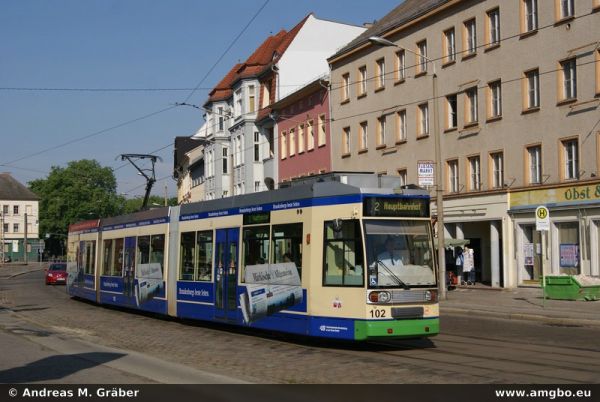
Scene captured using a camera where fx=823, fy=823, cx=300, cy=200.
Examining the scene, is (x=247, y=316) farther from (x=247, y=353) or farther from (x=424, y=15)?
(x=424, y=15)

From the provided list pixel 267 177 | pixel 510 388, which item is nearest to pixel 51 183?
pixel 267 177

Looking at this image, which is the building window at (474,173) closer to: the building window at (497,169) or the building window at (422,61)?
the building window at (497,169)

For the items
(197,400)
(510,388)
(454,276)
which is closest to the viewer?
(197,400)

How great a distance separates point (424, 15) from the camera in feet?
125

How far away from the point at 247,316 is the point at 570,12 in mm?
19315

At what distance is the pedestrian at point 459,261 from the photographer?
3578 centimetres

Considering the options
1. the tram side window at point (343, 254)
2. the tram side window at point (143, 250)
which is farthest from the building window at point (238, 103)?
the tram side window at point (343, 254)

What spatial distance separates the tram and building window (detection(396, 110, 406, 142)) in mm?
22297

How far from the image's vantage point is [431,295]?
45.2ft

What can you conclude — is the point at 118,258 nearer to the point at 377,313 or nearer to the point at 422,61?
the point at 377,313

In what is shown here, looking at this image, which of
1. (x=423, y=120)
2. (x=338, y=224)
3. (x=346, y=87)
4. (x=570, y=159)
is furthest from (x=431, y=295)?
(x=346, y=87)

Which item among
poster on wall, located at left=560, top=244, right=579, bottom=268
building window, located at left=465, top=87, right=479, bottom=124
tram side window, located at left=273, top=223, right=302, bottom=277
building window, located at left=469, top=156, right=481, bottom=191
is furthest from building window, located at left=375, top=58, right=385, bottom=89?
tram side window, located at left=273, top=223, right=302, bottom=277

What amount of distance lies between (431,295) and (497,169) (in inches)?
847

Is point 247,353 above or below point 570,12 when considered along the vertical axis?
below
